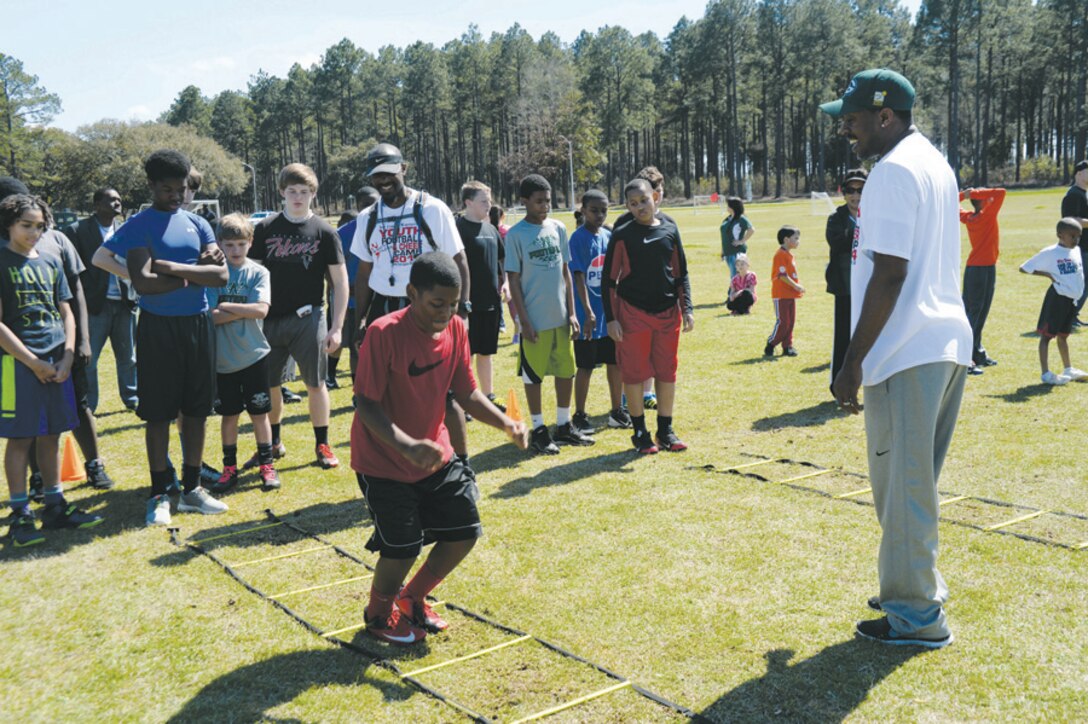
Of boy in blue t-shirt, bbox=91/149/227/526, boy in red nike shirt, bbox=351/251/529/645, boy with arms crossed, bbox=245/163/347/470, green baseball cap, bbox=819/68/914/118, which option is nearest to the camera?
boy in red nike shirt, bbox=351/251/529/645

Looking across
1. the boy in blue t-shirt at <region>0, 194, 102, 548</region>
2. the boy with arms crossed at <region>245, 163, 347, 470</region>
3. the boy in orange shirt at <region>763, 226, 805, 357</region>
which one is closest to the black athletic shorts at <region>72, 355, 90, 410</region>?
the boy in blue t-shirt at <region>0, 194, 102, 548</region>

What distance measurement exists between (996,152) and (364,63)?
237 feet

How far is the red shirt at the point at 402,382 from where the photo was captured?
12.8 feet

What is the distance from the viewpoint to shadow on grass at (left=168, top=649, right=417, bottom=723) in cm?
374

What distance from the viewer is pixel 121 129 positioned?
8000cm

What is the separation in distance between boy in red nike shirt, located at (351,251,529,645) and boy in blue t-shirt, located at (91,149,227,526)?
104 inches

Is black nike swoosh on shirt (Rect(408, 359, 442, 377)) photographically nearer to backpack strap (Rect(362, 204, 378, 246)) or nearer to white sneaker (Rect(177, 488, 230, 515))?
backpack strap (Rect(362, 204, 378, 246))

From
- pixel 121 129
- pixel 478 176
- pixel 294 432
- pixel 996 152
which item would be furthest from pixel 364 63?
pixel 294 432

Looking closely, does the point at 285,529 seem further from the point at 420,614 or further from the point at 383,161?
the point at 383,161

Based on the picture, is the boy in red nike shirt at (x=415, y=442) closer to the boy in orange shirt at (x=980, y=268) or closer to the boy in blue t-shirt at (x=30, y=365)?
the boy in blue t-shirt at (x=30, y=365)

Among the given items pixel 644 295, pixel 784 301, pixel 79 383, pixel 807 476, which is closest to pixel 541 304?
pixel 644 295

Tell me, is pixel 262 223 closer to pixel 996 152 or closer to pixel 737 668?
pixel 737 668

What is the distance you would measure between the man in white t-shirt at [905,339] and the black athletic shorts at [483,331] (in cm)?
496

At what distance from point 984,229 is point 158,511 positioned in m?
9.55
